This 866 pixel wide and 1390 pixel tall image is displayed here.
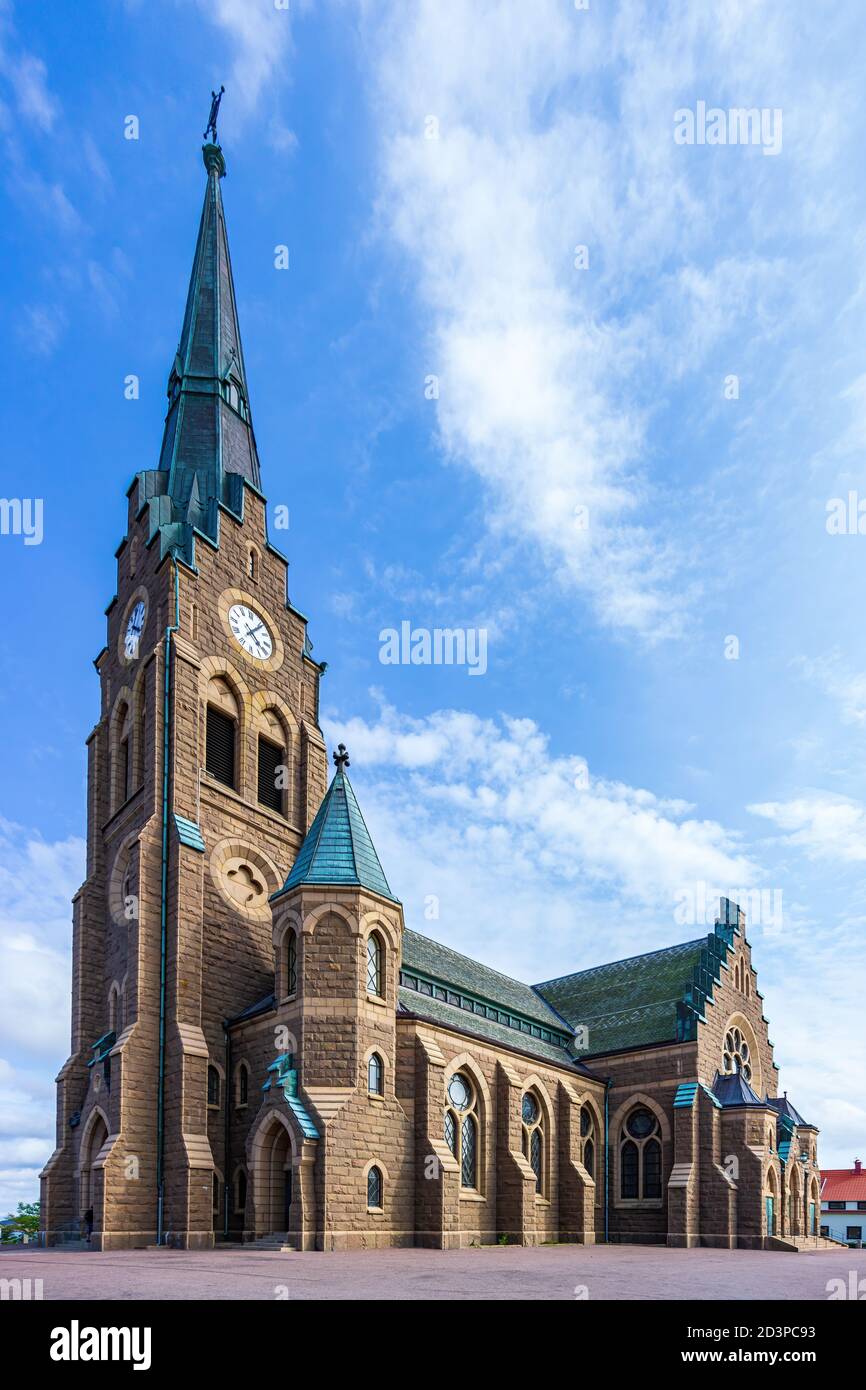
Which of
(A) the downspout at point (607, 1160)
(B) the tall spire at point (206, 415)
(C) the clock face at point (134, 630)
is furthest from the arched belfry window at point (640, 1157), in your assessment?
(B) the tall spire at point (206, 415)

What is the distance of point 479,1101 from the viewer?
32.8 m

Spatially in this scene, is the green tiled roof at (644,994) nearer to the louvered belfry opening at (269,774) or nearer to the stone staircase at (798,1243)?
the stone staircase at (798,1243)

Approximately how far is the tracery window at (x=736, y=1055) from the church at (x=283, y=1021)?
7.4 inches

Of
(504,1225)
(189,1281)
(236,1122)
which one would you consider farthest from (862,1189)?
(189,1281)

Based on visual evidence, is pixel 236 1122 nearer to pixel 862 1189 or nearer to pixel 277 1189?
pixel 277 1189

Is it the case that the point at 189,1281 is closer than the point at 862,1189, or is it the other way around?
the point at 189,1281

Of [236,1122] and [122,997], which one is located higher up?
[122,997]

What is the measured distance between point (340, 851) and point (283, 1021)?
4726 millimetres

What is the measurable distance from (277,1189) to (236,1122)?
13.8 ft

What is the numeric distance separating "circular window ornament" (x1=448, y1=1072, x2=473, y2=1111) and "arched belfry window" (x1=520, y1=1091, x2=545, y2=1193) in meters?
3.13

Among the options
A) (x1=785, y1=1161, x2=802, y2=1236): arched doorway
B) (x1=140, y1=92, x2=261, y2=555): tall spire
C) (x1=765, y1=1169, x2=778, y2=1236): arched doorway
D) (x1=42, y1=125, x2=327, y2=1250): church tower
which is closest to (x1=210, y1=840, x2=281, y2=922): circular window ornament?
(x1=42, y1=125, x2=327, y2=1250): church tower

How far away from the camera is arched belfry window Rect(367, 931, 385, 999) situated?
28.7 meters
